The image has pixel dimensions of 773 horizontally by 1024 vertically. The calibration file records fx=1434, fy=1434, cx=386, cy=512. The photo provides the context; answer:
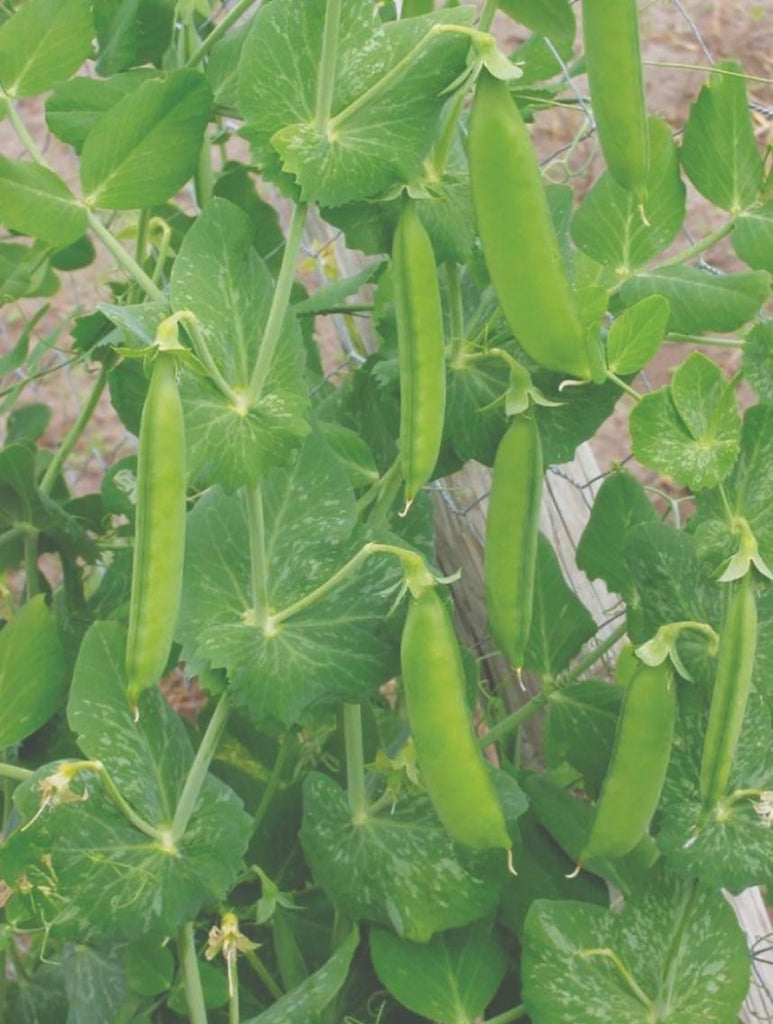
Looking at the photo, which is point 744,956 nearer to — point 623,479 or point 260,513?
point 623,479

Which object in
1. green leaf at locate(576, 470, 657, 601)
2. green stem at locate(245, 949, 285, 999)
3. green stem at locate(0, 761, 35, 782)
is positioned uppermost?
green leaf at locate(576, 470, 657, 601)

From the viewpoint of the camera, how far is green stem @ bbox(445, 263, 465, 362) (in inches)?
45.8

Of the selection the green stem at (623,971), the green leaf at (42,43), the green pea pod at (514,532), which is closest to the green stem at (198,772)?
the green pea pod at (514,532)

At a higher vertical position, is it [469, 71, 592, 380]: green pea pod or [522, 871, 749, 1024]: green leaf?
[469, 71, 592, 380]: green pea pod

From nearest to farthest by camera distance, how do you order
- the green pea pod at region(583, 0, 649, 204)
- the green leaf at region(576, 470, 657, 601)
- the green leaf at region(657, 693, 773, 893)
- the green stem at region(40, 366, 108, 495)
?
the green pea pod at region(583, 0, 649, 204)
the green leaf at region(657, 693, 773, 893)
the green leaf at region(576, 470, 657, 601)
the green stem at region(40, 366, 108, 495)

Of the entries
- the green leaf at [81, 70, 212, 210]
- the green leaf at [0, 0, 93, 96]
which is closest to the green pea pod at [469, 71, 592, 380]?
the green leaf at [81, 70, 212, 210]

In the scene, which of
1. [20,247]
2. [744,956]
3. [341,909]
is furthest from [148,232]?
[744,956]

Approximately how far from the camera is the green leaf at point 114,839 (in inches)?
44.4

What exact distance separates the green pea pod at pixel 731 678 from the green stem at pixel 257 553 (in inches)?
13.8

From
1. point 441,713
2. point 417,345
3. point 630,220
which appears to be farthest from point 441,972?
point 630,220

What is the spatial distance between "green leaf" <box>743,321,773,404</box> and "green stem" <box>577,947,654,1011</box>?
450mm

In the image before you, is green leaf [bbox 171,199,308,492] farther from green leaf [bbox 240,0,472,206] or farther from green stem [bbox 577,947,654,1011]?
green stem [bbox 577,947,654,1011]

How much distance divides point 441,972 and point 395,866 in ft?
0.35

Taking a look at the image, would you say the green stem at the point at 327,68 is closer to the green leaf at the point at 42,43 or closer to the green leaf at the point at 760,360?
the green leaf at the point at 42,43
